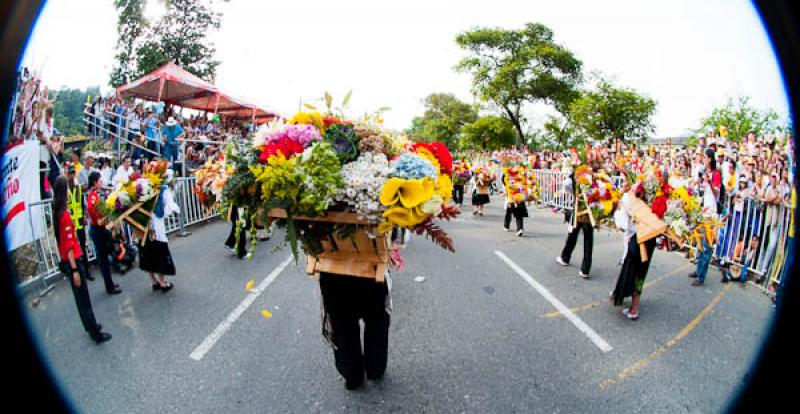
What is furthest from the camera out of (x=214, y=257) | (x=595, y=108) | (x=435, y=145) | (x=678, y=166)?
(x=595, y=108)

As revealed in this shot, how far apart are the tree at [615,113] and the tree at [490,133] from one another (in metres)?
13.3

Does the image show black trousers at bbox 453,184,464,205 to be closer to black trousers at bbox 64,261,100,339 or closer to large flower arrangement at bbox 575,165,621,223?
large flower arrangement at bbox 575,165,621,223

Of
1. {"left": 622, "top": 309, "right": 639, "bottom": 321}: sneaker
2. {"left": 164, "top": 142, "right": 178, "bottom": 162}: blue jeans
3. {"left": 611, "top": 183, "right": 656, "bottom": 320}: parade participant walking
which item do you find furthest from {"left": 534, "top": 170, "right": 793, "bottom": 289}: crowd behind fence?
{"left": 164, "top": 142, "right": 178, "bottom": 162}: blue jeans

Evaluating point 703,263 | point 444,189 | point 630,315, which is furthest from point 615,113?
point 444,189

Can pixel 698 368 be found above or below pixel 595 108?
below

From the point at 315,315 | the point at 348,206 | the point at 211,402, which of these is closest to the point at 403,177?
the point at 348,206

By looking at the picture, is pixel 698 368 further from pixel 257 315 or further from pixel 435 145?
pixel 257 315

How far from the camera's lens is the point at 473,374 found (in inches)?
133

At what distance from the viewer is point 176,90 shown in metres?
15.3

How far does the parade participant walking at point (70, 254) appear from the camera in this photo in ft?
12.5

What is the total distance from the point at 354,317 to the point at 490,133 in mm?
38277

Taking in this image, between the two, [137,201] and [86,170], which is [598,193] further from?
[86,170]

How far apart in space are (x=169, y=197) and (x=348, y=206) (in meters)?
4.73

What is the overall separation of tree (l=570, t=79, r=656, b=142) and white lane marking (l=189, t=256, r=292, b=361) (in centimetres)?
2392
